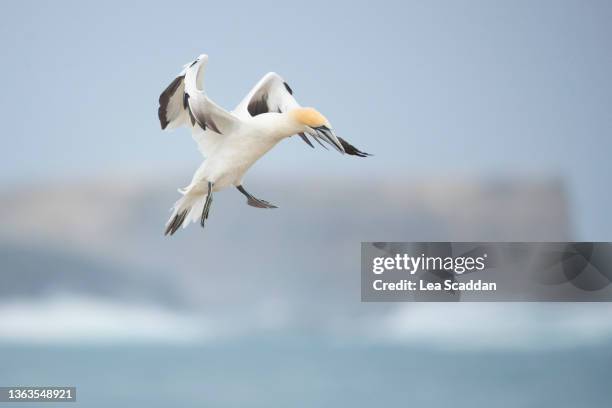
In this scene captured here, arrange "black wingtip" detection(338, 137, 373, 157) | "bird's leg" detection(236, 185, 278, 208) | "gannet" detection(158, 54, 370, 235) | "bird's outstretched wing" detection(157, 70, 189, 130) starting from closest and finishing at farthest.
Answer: "gannet" detection(158, 54, 370, 235)
"bird's outstretched wing" detection(157, 70, 189, 130)
"black wingtip" detection(338, 137, 373, 157)
"bird's leg" detection(236, 185, 278, 208)

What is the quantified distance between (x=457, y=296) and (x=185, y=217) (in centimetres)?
171

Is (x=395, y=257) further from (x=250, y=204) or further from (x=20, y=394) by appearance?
(x=20, y=394)

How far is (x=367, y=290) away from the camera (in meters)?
6.16

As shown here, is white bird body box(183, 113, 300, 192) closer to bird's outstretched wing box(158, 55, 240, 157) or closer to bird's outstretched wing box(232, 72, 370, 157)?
bird's outstretched wing box(158, 55, 240, 157)

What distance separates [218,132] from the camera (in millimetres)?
5059

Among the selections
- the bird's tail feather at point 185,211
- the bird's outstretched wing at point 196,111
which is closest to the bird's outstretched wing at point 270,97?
the bird's outstretched wing at point 196,111

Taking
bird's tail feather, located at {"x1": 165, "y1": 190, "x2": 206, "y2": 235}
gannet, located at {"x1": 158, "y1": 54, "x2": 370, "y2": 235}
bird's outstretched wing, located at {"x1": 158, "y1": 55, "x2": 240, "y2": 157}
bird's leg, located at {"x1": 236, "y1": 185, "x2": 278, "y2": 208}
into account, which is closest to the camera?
bird's outstretched wing, located at {"x1": 158, "y1": 55, "x2": 240, "y2": 157}

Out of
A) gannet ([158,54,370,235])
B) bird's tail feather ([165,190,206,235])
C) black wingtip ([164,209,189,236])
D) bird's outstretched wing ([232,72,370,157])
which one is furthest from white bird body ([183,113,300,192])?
bird's outstretched wing ([232,72,370,157])

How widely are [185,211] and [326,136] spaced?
1.02m

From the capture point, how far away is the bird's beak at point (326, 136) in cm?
523

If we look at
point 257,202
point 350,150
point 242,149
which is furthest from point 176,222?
point 350,150

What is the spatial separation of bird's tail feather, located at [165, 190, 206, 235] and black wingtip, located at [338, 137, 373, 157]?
86cm

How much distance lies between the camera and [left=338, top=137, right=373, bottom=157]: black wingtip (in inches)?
216

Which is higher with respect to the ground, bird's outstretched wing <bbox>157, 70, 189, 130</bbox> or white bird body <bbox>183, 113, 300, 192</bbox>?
bird's outstretched wing <bbox>157, 70, 189, 130</bbox>
